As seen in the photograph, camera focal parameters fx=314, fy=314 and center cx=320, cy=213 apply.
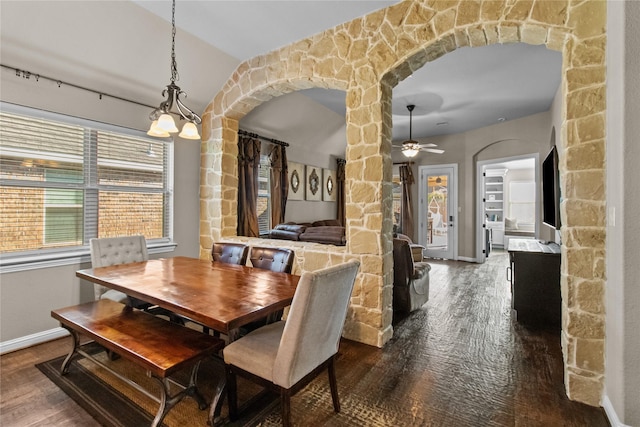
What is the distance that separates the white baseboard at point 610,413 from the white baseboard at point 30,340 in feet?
14.8

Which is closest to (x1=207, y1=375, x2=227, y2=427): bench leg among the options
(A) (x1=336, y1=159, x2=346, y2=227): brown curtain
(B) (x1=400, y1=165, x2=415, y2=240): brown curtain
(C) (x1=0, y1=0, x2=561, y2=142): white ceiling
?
(C) (x1=0, y1=0, x2=561, y2=142): white ceiling

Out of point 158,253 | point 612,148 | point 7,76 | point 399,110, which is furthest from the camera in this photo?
point 399,110

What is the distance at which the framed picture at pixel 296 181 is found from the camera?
6289 millimetres

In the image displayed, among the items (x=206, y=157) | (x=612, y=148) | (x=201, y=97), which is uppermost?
(x=201, y=97)

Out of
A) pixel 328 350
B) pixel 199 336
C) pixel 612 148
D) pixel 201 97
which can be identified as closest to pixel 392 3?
pixel 612 148

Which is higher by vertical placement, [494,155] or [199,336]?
[494,155]

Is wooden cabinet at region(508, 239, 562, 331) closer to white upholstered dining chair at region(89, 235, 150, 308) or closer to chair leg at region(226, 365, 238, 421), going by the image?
chair leg at region(226, 365, 238, 421)

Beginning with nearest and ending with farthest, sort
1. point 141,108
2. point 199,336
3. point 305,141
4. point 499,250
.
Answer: point 199,336, point 141,108, point 305,141, point 499,250

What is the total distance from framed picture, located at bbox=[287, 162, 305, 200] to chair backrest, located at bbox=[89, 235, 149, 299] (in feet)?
10.3

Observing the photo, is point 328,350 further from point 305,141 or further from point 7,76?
point 305,141

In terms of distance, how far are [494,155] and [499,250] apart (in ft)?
12.2

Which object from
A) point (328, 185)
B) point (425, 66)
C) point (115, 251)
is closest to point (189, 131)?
point (115, 251)

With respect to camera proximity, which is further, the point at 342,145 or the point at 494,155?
the point at 342,145

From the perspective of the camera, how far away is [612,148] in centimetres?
188
